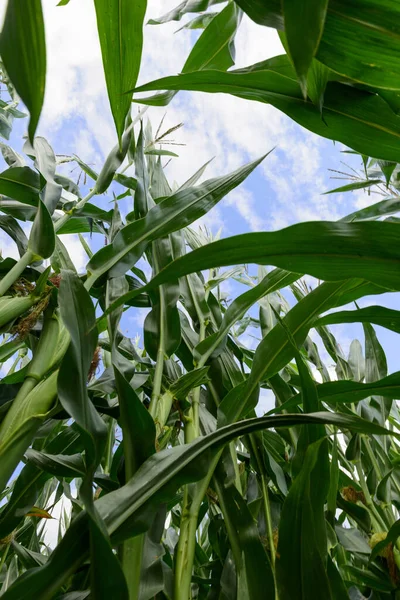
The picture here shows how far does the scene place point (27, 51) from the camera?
328 millimetres

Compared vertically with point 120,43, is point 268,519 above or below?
below

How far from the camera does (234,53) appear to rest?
0.69 meters

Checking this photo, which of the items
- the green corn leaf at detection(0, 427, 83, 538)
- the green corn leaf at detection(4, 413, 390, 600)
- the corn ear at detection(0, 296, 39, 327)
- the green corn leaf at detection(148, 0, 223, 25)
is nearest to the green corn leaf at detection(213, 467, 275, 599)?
the green corn leaf at detection(4, 413, 390, 600)

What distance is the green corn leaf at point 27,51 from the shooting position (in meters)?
0.31

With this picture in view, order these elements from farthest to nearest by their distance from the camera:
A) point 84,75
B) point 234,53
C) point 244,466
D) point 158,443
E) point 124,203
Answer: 1. point 84,75
2. point 124,203
3. point 244,466
4. point 234,53
5. point 158,443

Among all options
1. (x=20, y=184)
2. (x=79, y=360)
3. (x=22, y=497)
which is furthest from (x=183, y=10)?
(x=22, y=497)

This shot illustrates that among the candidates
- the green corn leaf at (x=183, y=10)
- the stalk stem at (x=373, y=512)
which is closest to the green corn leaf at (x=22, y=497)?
the stalk stem at (x=373, y=512)

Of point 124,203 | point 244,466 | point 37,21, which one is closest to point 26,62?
point 37,21

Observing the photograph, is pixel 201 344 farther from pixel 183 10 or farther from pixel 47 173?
pixel 183 10

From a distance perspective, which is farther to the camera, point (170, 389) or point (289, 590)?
point (170, 389)

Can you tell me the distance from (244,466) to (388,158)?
0.55 meters

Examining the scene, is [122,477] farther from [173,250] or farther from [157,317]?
[173,250]

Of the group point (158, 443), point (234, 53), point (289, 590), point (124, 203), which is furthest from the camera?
point (124, 203)

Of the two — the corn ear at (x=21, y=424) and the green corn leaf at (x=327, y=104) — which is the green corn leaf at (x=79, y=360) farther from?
the green corn leaf at (x=327, y=104)
